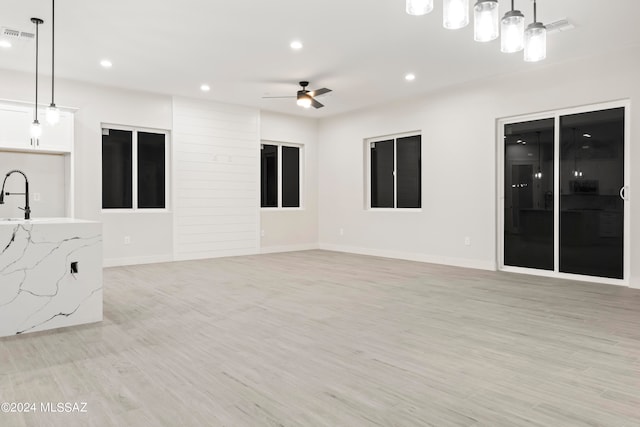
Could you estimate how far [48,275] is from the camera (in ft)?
11.7

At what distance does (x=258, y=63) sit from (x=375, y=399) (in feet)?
16.1

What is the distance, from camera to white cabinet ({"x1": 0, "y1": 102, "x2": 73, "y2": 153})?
5852 mm

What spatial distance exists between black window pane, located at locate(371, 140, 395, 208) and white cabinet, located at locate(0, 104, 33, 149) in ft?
19.2

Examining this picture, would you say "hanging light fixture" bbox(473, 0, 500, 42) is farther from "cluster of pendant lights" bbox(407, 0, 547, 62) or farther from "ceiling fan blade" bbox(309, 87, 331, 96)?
"ceiling fan blade" bbox(309, 87, 331, 96)

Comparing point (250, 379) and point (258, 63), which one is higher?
point (258, 63)

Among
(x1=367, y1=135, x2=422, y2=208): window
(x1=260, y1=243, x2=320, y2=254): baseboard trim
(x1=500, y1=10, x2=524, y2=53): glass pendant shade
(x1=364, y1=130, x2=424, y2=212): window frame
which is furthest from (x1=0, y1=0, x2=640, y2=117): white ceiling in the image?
(x1=260, y1=243, x2=320, y2=254): baseboard trim

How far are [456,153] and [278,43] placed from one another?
353 centimetres

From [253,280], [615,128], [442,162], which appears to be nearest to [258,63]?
[253,280]

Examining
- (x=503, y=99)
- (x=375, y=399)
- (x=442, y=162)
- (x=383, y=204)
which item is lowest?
(x=375, y=399)

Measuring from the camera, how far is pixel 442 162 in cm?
738

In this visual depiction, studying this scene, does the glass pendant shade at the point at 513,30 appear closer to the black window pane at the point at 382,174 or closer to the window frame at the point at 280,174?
the black window pane at the point at 382,174

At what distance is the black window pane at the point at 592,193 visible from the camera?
552 cm

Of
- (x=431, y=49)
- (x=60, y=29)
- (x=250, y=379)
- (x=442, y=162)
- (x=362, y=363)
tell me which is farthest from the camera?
(x=442, y=162)

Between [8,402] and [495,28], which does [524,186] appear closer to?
[495,28]
